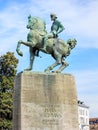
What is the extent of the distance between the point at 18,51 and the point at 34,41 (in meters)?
0.87

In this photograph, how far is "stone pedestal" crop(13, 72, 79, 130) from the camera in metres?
19.6

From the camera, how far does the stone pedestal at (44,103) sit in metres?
19.6

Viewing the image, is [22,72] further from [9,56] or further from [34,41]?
[9,56]

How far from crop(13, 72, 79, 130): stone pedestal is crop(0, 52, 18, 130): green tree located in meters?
18.1

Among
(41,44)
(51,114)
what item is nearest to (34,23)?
(41,44)

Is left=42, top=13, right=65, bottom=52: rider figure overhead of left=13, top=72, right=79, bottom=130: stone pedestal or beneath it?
overhead

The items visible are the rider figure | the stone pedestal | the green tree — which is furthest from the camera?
the green tree

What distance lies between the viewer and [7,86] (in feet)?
132

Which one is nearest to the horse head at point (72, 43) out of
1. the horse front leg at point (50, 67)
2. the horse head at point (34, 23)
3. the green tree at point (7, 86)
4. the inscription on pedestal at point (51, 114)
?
the horse front leg at point (50, 67)

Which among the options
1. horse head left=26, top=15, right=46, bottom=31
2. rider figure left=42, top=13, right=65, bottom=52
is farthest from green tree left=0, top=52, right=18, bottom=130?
horse head left=26, top=15, right=46, bottom=31

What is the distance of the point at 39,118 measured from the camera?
1956cm

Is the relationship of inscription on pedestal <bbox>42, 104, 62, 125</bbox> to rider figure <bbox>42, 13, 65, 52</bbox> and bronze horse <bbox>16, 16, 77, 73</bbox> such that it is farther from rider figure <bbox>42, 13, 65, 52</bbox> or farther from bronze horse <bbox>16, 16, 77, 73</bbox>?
rider figure <bbox>42, 13, 65, 52</bbox>

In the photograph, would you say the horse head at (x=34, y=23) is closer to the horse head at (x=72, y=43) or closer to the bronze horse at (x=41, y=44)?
the bronze horse at (x=41, y=44)

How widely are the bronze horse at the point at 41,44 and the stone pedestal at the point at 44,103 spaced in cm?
70
